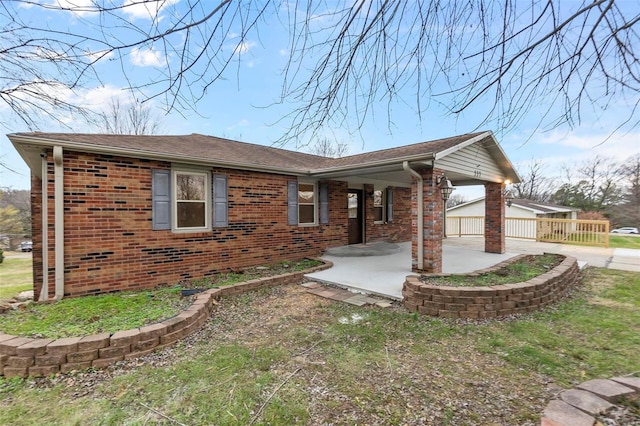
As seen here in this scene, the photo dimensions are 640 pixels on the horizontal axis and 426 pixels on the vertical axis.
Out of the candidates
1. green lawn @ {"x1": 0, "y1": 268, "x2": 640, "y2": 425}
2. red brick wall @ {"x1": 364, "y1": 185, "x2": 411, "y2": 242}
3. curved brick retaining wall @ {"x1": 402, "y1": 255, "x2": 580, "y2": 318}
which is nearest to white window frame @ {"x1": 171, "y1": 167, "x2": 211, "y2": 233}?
green lawn @ {"x1": 0, "y1": 268, "x2": 640, "y2": 425}

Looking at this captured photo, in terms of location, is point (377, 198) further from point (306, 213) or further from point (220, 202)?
point (220, 202)

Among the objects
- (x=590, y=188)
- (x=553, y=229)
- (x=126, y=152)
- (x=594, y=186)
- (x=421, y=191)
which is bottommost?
(x=553, y=229)

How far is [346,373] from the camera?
2812mm

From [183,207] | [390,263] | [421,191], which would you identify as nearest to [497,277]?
[421,191]

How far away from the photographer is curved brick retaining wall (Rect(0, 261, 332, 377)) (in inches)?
111

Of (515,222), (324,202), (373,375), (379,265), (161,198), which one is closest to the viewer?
(373,375)

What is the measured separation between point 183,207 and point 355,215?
6.04 m

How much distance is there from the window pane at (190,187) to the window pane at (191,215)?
0.18 meters

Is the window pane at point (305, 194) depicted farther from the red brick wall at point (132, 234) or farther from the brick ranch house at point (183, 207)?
the red brick wall at point (132, 234)

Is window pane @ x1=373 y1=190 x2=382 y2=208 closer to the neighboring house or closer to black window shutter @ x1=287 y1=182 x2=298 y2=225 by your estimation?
black window shutter @ x1=287 y1=182 x2=298 y2=225

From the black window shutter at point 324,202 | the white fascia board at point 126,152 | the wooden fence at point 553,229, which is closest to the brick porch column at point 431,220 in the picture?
the black window shutter at point 324,202

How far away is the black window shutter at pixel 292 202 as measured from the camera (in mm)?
8094

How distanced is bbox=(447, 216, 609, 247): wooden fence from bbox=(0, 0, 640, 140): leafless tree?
527 inches

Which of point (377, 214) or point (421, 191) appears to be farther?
point (377, 214)
